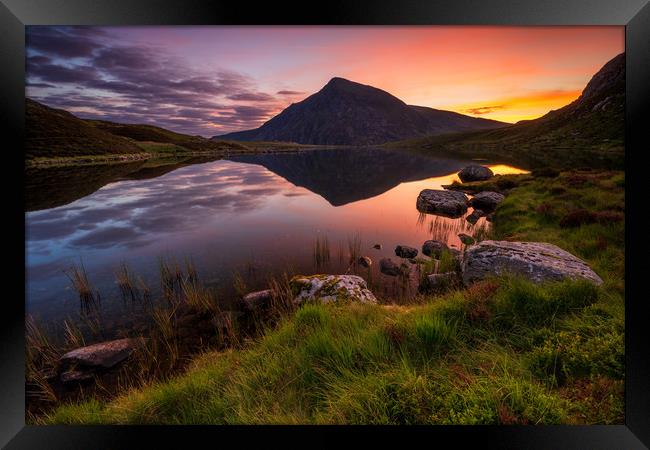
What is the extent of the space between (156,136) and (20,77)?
115 metres

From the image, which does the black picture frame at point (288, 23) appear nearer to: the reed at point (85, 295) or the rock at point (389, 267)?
the reed at point (85, 295)

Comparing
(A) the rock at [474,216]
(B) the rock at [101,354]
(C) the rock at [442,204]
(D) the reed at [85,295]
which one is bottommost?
(B) the rock at [101,354]

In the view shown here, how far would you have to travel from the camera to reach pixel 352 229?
526 inches

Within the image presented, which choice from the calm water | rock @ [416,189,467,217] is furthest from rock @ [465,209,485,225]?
rock @ [416,189,467,217]

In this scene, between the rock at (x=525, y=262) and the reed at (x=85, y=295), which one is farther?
the reed at (x=85, y=295)

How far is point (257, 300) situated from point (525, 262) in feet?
18.8

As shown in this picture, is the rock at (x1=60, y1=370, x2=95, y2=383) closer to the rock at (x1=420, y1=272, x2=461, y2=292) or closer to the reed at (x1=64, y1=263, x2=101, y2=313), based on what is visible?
the reed at (x1=64, y1=263, x2=101, y2=313)

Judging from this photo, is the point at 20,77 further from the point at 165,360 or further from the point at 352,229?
the point at 352,229

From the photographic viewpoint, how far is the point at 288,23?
3.47 metres

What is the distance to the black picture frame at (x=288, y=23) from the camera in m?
3.36

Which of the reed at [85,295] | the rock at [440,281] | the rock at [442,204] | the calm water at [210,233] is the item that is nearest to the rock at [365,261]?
the calm water at [210,233]

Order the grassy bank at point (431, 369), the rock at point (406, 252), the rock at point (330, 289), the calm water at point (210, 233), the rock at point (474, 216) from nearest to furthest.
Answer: the grassy bank at point (431, 369) < the rock at point (330, 289) < the calm water at point (210, 233) < the rock at point (406, 252) < the rock at point (474, 216)

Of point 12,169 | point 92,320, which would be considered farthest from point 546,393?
point 92,320

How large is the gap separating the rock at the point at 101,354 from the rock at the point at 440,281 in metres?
6.75
